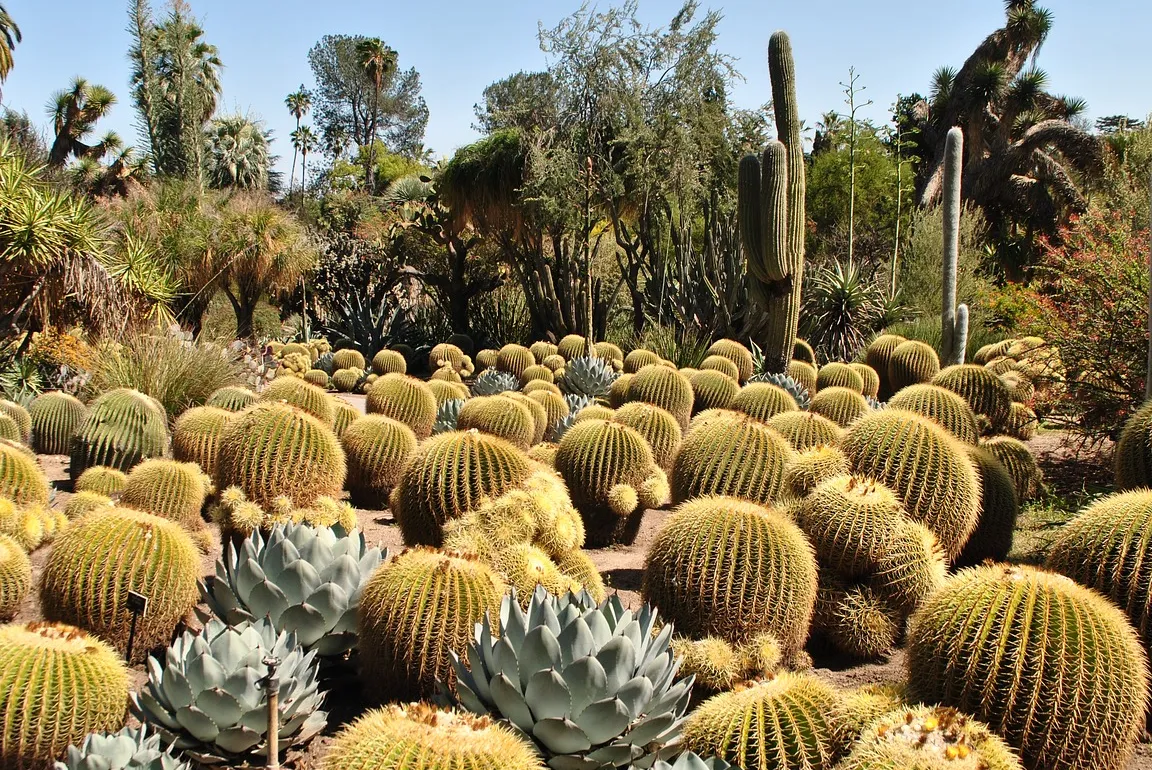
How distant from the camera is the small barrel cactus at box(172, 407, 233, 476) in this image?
24.2ft

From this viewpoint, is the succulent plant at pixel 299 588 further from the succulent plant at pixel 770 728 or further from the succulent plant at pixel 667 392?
the succulent plant at pixel 667 392

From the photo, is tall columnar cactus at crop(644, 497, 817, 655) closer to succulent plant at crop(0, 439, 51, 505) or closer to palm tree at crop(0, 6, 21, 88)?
succulent plant at crop(0, 439, 51, 505)

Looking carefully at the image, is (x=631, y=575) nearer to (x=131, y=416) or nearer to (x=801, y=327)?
(x=131, y=416)

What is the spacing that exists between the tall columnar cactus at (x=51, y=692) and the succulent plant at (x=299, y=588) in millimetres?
646

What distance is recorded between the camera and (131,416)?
8.27 meters

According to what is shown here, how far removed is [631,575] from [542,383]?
5604 millimetres

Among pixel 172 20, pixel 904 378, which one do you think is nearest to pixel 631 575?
pixel 904 378

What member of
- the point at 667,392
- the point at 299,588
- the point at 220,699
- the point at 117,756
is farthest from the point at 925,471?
the point at 667,392

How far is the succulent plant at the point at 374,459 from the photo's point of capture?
7.75 m

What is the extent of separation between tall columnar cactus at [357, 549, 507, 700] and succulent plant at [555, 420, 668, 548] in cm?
276

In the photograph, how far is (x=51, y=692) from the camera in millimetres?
3596

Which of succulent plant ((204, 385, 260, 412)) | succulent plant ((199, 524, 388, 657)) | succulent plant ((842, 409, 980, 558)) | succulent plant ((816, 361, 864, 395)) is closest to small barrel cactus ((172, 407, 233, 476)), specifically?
succulent plant ((204, 385, 260, 412))

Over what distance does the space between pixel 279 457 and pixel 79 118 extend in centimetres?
3531

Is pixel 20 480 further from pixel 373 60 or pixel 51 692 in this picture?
pixel 373 60
